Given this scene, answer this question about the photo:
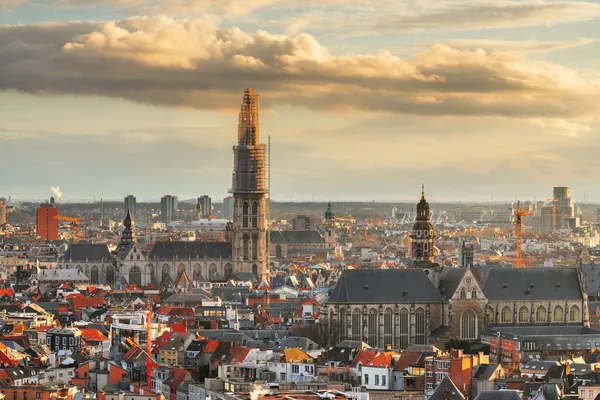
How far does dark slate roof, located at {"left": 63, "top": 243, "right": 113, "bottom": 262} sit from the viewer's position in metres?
162

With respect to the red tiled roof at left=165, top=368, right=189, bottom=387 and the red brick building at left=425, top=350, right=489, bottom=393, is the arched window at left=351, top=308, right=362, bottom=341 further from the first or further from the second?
the red tiled roof at left=165, top=368, right=189, bottom=387

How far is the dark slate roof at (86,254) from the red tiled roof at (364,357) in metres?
80.3

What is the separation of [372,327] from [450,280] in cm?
587

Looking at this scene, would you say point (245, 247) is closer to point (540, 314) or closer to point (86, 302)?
point (86, 302)

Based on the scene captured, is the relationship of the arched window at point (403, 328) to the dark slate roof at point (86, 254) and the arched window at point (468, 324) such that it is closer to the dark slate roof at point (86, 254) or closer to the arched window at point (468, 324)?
the arched window at point (468, 324)

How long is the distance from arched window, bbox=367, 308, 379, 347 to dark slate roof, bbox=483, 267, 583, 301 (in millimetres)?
6884

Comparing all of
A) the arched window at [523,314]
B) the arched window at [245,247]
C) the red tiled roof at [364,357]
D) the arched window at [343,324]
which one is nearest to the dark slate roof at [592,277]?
the arched window at [523,314]

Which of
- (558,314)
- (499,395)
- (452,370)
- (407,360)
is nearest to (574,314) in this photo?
(558,314)

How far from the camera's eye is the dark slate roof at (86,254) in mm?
162500

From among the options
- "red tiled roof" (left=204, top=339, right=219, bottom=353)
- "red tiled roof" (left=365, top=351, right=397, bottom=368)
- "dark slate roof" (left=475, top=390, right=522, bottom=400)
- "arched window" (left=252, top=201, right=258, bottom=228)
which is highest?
"arched window" (left=252, top=201, right=258, bottom=228)

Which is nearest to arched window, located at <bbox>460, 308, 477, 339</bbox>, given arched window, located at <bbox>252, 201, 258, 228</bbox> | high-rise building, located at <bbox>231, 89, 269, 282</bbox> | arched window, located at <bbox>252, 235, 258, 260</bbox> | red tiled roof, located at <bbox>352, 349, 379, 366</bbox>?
red tiled roof, located at <bbox>352, 349, 379, 366</bbox>

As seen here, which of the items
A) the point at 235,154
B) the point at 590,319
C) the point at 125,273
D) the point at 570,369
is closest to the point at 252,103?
the point at 235,154

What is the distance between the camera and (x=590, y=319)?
111062mm

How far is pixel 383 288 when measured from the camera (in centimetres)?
10031
